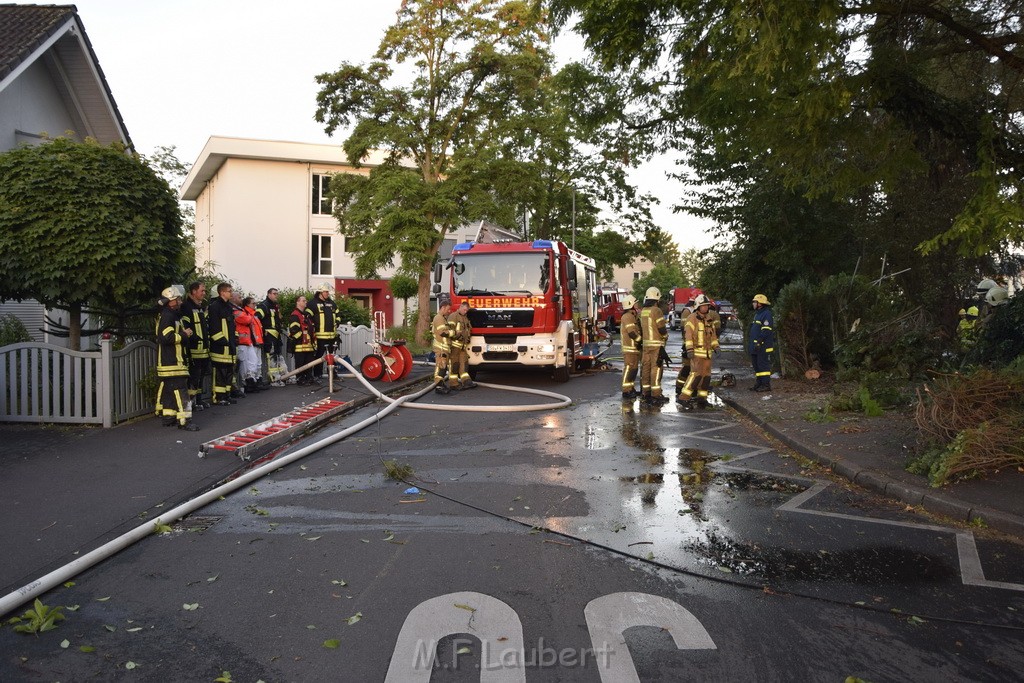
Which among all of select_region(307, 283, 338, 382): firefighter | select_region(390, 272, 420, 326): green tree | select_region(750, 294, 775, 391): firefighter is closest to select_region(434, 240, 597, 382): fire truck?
select_region(307, 283, 338, 382): firefighter

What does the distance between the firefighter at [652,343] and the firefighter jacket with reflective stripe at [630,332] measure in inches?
11.5

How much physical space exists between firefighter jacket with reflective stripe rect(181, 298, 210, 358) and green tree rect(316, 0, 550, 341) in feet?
49.6

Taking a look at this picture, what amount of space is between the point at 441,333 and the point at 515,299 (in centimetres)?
210

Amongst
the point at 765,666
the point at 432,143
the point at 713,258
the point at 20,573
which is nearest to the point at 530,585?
the point at 765,666

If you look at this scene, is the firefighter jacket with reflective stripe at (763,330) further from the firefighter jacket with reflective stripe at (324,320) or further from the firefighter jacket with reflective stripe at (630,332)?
the firefighter jacket with reflective stripe at (324,320)

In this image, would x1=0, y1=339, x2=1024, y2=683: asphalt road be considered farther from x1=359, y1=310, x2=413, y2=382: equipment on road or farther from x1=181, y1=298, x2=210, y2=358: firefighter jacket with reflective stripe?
x1=359, y1=310, x2=413, y2=382: equipment on road

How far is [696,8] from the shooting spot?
26.5 ft

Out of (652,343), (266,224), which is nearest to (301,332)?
(652,343)

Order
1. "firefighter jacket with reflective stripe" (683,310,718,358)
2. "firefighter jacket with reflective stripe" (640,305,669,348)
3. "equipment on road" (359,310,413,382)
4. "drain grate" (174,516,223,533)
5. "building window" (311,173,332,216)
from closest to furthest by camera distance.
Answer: "drain grate" (174,516,223,533), "firefighter jacket with reflective stripe" (683,310,718,358), "firefighter jacket with reflective stripe" (640,305,669,348), "equipment on road" (359,310,413,382), "building window" (311,173,332,216)

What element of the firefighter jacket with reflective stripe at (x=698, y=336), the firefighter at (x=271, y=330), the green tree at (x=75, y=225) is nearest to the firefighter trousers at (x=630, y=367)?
the firefighter jacket with reflective stripe at (x=698, y=336)

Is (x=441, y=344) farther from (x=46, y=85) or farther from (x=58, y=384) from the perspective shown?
(x=46, y=85)

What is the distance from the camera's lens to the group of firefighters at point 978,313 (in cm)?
1062

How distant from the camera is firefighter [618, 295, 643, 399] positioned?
1403 cm

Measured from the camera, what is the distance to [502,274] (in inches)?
651
